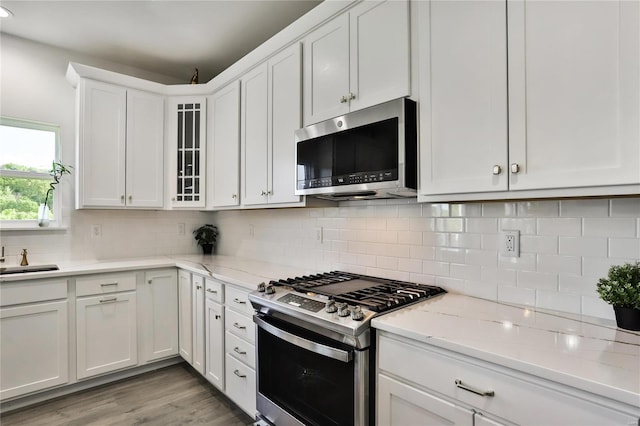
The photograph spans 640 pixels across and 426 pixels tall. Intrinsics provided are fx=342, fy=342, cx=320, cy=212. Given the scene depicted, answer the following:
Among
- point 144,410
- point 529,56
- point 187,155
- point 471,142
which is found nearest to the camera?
point 529,56

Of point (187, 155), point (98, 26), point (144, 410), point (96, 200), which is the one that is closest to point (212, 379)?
point (144, 410)

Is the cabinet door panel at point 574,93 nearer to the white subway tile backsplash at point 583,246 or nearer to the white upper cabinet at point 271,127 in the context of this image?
the white subway tile backsplash at point 583,246

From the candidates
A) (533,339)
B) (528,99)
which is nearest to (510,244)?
(533,339)

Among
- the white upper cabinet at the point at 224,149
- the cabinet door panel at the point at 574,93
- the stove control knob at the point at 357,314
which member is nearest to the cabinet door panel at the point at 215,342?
the white upper cabinet at the point at 224,149

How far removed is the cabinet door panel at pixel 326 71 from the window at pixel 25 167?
2394 millimetres

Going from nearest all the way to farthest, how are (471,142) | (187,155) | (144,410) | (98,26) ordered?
(471,142)
(144,410)
(98,26)
(187,155)

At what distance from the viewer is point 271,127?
7.81 feet

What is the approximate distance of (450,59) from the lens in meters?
1.42

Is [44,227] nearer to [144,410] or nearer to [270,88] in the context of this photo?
[144,410]

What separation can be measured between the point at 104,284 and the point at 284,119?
1.91 metres

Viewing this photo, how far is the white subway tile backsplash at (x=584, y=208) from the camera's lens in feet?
4.26

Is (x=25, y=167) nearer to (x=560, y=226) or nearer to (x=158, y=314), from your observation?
(x=158, y=314)

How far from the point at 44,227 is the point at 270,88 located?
2236mm

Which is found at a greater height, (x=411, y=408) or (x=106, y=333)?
(x=411, y=408)
